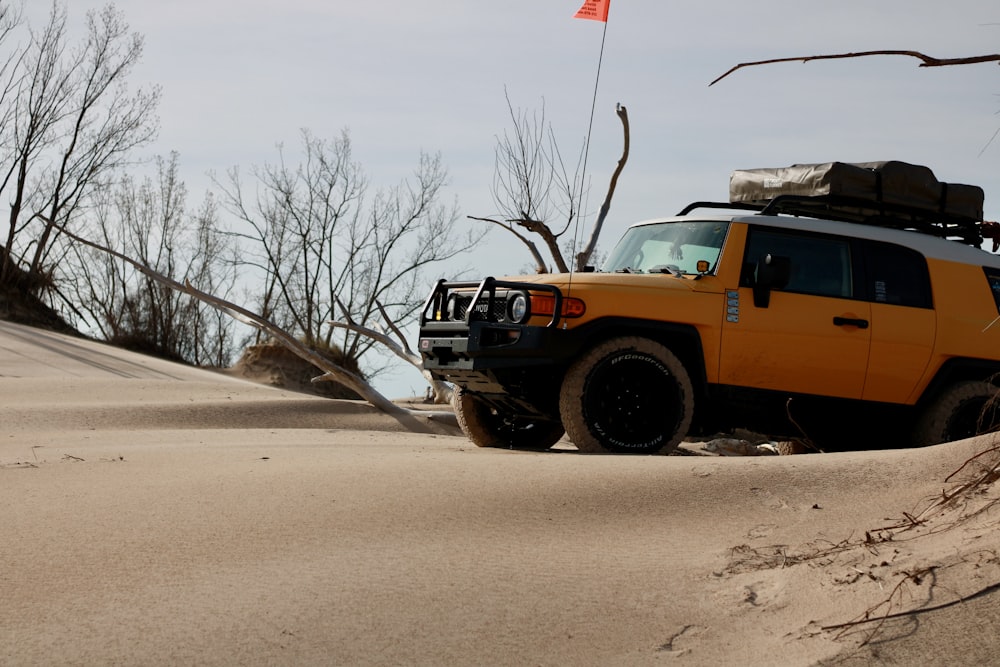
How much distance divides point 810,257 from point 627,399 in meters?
1.77

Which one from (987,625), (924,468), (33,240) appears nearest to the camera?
(987,625)

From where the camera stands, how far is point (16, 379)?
48.5 ft

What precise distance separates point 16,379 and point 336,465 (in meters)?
9.42

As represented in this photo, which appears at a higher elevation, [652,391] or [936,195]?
[936,195]

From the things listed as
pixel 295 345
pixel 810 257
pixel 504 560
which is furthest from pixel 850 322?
pixel 295 345

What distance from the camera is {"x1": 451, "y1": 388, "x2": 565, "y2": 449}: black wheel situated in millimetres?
9375

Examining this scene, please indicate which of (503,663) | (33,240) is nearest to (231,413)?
(503,663)

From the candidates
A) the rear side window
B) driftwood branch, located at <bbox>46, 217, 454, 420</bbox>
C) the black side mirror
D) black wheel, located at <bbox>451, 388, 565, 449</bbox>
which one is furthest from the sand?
driftwood branch, located at <bbox>46, 217, 454, 420</bbox>

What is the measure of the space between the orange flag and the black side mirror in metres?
2.10

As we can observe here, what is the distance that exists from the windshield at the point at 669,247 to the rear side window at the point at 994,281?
7.72 feet

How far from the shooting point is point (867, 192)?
911 cm

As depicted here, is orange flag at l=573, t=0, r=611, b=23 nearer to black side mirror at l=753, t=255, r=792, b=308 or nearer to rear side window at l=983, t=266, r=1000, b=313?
black side mirror at l=753, t=255, r=792, b=308

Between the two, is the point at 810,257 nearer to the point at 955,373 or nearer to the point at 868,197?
the point at 868,197

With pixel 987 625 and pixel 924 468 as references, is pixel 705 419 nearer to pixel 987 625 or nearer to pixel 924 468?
pixel 924 468
